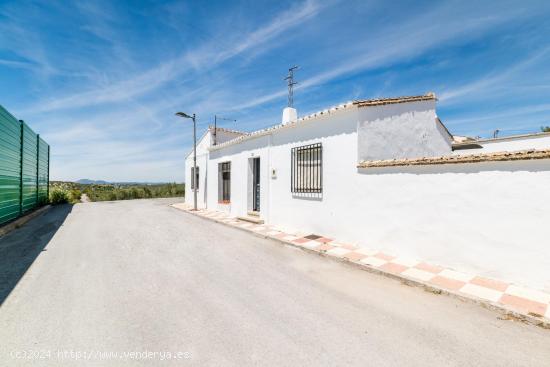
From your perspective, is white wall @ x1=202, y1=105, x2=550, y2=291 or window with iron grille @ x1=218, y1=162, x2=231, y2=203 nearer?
white wall @ x1=202, y1=105, x2=550, y2=291

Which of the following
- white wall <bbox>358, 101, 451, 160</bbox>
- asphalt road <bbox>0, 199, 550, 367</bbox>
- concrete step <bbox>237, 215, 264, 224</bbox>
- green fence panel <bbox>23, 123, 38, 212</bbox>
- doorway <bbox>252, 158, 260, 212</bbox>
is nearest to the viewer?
asphalt road <bbox>0, 199, 550, 367</bbox>

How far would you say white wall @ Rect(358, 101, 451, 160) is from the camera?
601 cm

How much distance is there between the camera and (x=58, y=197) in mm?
16062

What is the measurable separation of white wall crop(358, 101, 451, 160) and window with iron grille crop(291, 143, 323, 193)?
1362 mm

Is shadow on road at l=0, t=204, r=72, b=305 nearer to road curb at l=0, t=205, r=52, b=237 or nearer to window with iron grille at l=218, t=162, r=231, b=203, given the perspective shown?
road curb at l=0, t=205, r=52, b=237

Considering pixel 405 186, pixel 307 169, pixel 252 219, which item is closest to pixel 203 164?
pixel 252 219

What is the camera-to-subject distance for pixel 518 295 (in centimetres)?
342

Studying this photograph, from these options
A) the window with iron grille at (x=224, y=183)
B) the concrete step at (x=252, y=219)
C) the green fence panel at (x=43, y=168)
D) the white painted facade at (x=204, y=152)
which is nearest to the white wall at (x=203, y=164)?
the white painted facade at (x=204, y=152)

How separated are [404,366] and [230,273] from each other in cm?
291

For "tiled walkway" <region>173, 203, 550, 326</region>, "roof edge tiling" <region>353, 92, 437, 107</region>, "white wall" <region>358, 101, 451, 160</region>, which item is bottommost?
"tiled walkway" <region>173, 203, 550, 326</region>

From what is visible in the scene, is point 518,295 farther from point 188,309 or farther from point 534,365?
point 188,309

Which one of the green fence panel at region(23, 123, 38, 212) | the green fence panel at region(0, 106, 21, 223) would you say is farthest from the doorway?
the green fence panel at region(23, 123, 38, 212)

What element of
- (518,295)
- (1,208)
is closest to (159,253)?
(1,208)

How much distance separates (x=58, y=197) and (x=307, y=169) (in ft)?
58.6
